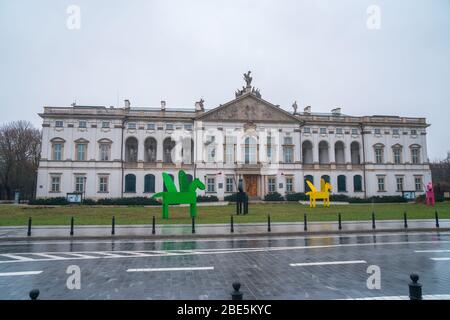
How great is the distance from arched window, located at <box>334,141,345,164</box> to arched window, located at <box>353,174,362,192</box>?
12.7 ft

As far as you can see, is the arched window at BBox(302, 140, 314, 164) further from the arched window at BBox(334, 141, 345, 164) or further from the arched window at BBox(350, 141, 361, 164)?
the arched window at BBox(350, 141, 361, 164)

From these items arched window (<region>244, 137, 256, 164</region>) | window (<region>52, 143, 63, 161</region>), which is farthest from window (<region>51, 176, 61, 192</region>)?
arched window (<region>244, 137, 256, 164</region>)

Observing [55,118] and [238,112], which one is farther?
[238,112]

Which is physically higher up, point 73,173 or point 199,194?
point 73,173

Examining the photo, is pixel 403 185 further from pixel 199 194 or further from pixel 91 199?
pixel 91 199

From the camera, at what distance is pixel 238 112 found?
50062 mm

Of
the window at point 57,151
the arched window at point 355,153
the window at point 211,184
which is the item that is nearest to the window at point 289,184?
the window at point 211,184

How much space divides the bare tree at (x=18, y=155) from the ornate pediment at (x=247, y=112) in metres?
37.2

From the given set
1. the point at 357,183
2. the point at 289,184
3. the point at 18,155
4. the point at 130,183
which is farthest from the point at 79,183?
the point at 357,183

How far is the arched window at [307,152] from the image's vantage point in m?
54.6

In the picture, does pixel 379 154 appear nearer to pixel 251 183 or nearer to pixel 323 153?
pixel 323 153

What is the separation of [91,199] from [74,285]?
4043 cm
